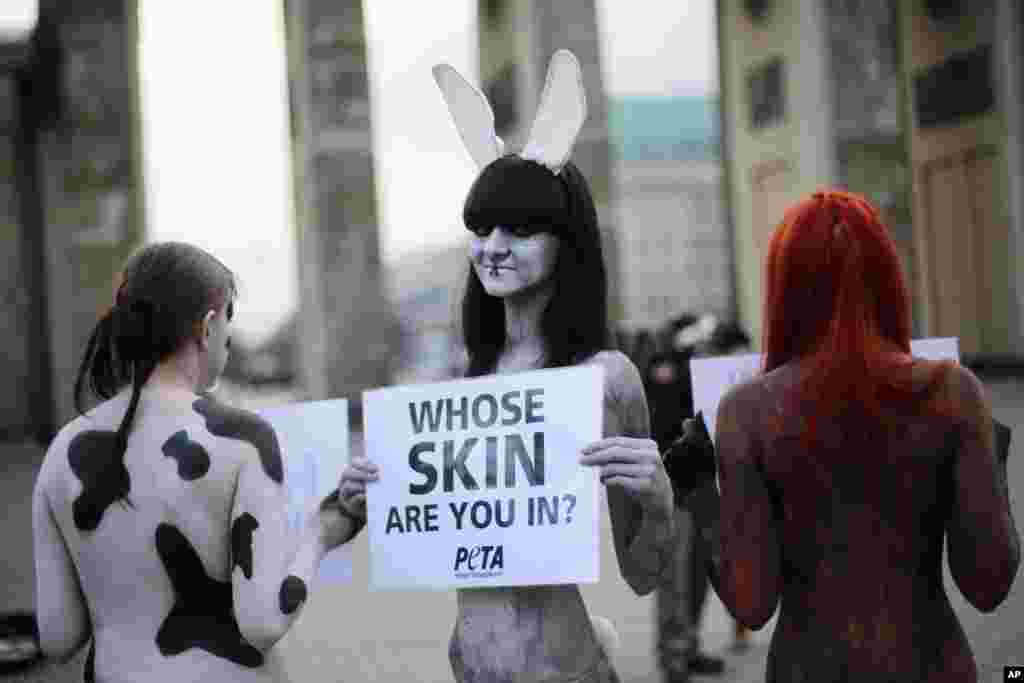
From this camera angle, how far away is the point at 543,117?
2.66 meters

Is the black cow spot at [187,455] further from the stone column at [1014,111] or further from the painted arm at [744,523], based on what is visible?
the stone column at [1014,111]

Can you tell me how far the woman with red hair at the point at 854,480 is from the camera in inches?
84.2

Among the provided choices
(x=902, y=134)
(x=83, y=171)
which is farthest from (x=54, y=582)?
(x=902, y=134)

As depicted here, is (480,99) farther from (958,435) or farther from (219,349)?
(958,435)

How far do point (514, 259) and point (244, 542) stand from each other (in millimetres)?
750

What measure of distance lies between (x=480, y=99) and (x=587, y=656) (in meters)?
1.11

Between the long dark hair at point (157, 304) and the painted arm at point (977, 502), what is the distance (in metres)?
1.28

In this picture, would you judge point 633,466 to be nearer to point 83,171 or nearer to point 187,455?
point 187,455

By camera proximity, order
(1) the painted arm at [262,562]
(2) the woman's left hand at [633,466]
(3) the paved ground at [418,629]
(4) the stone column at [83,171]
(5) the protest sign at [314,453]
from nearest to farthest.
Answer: (1) the painted arm at [262,562], (2) the woman's left hand at [633,466], (5) the protest sign at [314,453], (3) the paved ground at [418,629], (4) the stone column at [83,171]

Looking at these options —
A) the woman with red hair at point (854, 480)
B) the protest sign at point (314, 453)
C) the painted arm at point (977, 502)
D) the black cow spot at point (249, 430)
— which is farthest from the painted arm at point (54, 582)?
the painted arm at point (977, 502)

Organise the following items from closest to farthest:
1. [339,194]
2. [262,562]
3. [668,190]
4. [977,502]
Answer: [977,502], [262,562], [339,194], [668,190]

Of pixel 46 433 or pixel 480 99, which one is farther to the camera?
pixel 46 433

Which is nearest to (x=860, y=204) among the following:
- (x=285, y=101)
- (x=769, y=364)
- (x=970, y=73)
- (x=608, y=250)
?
(x=769, y=364)

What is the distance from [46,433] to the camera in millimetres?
12742
